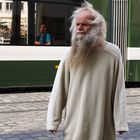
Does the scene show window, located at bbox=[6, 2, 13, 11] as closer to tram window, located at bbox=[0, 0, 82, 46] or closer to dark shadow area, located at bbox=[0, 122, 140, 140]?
tram window, located at bbox=[0, 0, 82, 46]

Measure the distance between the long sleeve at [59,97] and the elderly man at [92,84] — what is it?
0.4 inches

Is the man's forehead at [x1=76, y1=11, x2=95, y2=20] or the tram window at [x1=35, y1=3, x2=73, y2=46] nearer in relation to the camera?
the man's forehead at [x1=76, y1=11, x2=95, y2=20]

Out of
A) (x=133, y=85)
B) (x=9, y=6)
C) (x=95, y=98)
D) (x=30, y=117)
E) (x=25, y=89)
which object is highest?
(x=9, y=6)

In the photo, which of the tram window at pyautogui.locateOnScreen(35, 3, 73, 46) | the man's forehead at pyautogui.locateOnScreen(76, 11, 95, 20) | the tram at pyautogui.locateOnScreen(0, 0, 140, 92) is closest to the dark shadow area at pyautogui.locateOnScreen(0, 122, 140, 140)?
the man's forehead at pyautogui.locateOnScreen(76, 11, 95, 20)

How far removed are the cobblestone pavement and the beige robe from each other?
3.86 metres

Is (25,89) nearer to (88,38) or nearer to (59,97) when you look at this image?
(59,97)

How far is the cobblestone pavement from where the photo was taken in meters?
7.97

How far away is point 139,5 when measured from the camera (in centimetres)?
1533

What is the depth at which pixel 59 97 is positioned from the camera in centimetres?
399

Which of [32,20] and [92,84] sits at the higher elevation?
[32,20]

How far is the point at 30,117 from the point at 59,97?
5.99 m

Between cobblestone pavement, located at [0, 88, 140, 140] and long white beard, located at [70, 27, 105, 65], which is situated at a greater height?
long white beard, located at [70, 27, 105, 65]

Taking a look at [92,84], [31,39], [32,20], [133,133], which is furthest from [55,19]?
[92,84]

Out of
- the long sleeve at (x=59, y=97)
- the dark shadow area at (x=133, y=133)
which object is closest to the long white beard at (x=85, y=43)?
the long sleeve at (x=59, y=97)
